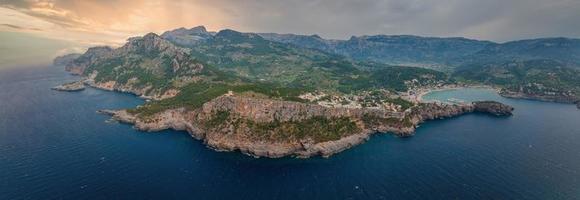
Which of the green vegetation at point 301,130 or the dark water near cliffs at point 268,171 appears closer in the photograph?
the dark water near cliffs at point 268,171

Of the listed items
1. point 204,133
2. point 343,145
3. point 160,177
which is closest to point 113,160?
point 160,177

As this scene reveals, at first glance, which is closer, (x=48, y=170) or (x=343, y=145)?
(x=48, y=170)

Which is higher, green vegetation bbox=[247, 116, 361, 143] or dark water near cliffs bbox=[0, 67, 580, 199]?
green vegetation bbox=[247, 116, 361, 143]

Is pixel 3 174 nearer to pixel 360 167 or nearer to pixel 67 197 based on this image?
pixel 67 197

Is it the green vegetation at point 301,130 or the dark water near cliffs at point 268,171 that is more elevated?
the green vegetation at point 301,130

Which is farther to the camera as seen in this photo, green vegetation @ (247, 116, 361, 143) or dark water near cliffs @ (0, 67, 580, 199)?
green vegetation @ (247, 116, 361, 143)

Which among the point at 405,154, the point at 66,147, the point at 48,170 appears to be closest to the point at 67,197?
the point at 48,170

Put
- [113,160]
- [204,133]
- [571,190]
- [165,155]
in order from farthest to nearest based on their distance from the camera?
1. [204,133]
2. [165,155]
3. [113,160]
4. [571,190]

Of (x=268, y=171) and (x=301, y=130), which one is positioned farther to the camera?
(x=301, y=130)

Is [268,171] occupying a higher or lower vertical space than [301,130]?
lower

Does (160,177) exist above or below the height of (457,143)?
below

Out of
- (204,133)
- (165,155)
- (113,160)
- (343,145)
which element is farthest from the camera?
(204,133)
